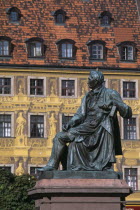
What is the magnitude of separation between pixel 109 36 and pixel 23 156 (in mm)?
8688

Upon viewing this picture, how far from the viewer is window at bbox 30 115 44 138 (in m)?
48.8

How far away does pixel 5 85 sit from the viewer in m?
49.0

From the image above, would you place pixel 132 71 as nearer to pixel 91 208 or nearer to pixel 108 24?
pixel 108 24

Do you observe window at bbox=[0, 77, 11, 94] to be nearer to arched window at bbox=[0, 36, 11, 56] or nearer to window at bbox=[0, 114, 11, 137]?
window at bbox=[0, 114, 11, 137]

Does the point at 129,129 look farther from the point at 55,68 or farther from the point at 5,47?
the point at 5,47

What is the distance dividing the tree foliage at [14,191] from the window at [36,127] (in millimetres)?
4927

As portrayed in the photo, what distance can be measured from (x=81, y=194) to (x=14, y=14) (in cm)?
3655

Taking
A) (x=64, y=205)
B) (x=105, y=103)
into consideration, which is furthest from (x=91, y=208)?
(x=105, y=103)

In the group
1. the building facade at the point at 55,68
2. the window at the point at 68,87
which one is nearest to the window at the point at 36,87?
the building facade at the point at 55,68

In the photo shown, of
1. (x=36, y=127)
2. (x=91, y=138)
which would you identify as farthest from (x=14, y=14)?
(x=91, y=138)

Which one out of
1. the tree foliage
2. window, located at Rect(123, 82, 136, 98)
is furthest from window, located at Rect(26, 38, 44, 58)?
the tree foliage

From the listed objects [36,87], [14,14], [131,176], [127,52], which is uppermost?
[14,14]

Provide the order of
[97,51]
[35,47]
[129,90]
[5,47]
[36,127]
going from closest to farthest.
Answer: [36,127] < [5,47] < [35,47] < [129,90] < [97,51]

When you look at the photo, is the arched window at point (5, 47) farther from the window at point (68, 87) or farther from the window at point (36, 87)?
the window at point (68, 87)
